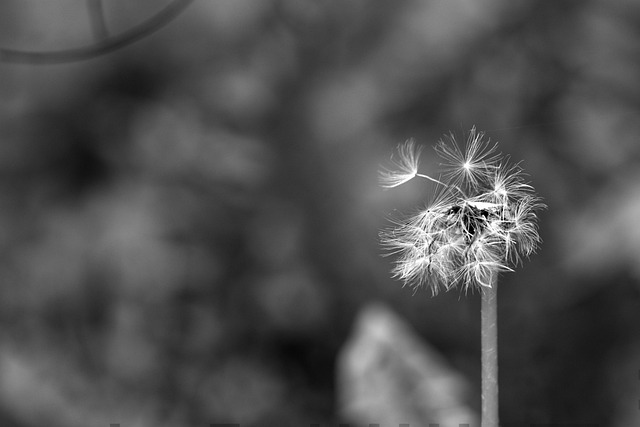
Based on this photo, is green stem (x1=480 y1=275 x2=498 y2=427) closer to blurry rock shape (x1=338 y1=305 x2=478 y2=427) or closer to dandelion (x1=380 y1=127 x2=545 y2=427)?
dandelion (x1=380 y1=127 x2=545 y2=427)

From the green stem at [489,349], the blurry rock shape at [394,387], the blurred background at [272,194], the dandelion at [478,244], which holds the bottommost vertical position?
the green stem at [489,349]

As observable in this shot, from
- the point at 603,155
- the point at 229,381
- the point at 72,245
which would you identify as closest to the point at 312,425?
the point at 229,381

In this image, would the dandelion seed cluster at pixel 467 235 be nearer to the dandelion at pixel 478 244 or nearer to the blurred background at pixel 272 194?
the dandelion at pixel 478 244

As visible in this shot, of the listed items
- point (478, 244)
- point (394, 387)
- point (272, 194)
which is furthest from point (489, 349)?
point (272, 194)

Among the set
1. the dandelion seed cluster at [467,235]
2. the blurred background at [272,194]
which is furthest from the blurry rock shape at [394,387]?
the blurred background at [272,194]

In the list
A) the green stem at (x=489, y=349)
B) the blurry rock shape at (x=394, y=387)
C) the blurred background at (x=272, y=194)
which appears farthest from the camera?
the blurred background at (x=272, y=194)

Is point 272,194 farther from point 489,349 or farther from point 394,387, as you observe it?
point 489,349

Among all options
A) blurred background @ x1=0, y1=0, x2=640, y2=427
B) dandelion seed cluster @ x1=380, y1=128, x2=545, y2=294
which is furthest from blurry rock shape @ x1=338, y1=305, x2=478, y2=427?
blurred background @ x1=0, y1=0, x2=640, y2=427

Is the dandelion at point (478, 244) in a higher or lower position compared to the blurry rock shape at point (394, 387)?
lower
